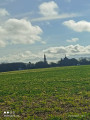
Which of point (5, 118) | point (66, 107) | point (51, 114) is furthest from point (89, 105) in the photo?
point (5, 118)

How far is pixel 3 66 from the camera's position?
468ft

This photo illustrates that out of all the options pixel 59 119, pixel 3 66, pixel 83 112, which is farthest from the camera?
pixel 3 66

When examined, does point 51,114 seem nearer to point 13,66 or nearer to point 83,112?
point 83,112

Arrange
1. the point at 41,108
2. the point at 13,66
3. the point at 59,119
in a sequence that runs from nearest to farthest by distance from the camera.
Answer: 1. the point at 59,119
2. the point at 41,108
3. the point at 13,66

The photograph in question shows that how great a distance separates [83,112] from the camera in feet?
33.0

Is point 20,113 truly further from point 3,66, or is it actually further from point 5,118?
point 3,66

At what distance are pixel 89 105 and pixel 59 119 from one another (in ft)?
10.2

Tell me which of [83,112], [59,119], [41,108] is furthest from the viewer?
[41,108]

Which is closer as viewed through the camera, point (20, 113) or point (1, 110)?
point (20, 113)

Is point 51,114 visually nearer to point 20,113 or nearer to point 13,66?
point 20,113

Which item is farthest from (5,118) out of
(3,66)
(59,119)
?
(3,66)

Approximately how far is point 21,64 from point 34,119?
6129 inches

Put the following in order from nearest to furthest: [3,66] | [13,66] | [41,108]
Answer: [41,108] < [3,66] < [13,66]

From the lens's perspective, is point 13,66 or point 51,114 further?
point 13,66
